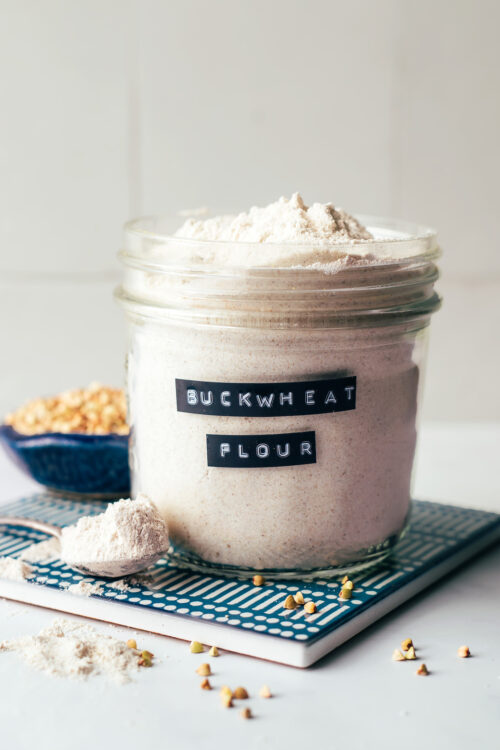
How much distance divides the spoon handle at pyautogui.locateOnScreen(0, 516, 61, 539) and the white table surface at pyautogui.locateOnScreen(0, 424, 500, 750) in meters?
0.10

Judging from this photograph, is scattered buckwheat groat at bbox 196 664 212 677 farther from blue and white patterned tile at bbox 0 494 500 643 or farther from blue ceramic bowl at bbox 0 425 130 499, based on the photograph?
blue ceramic bowl at bbox 0 425 130 499

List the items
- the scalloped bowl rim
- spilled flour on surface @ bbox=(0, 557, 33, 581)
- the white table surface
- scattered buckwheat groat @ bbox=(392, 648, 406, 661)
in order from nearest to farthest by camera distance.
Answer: the white table surface, scattered buckwheat groat @ bbox=(392, 648, 406, 661), spilled flour on surface @ bbox=(0, 557, 33, 581), the scalloped bowl rim

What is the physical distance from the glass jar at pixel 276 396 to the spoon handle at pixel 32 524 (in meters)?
0.12

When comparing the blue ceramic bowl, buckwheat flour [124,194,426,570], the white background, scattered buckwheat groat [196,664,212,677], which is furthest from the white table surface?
the white background

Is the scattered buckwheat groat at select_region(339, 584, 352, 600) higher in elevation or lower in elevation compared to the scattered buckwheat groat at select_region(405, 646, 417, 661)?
higher

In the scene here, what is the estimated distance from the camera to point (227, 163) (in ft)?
5.37

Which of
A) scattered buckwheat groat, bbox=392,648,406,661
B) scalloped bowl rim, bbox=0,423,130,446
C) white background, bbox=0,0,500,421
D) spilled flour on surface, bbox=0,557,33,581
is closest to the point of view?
scattered buckwheat groat, bbox=392,648,406,661

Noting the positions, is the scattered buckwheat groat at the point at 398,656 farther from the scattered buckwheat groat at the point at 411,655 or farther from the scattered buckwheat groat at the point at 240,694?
the scattered buckwheat groat at the point at 240,694

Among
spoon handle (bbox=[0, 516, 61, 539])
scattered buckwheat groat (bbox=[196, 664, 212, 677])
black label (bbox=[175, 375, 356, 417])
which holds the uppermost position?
black label (bbox=[175, 375, 356, 417])

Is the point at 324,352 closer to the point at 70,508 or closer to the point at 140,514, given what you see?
the point at 140,514

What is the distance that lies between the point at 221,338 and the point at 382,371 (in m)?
0.14

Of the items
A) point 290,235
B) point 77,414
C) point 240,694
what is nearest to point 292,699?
point 240,694

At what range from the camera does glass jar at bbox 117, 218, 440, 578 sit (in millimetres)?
754

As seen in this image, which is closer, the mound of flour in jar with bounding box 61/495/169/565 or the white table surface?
the white table surface
